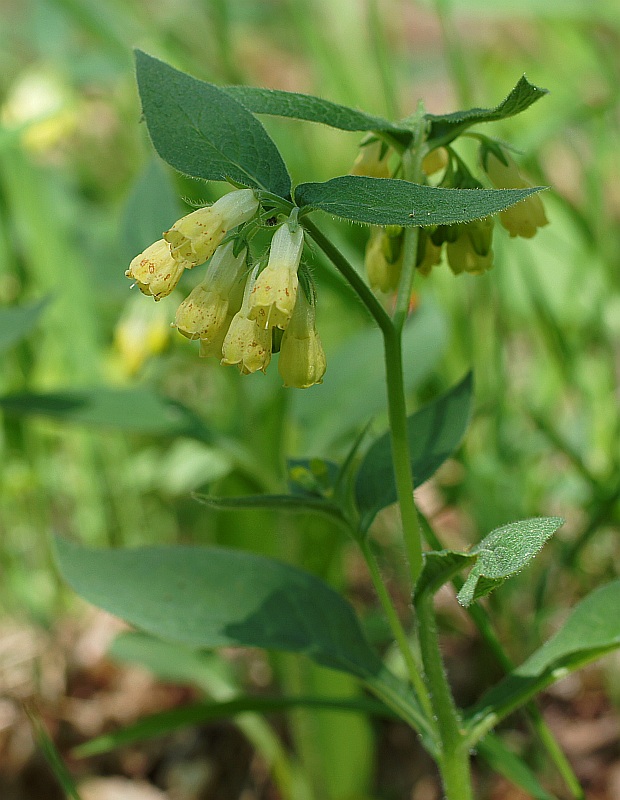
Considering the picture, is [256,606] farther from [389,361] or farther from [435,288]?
[435,288]

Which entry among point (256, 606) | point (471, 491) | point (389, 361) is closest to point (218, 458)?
point (471, 491)

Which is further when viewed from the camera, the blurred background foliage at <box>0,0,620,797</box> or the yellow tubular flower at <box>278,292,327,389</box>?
the blurred background foliage at <box>0,0,620,797</box>

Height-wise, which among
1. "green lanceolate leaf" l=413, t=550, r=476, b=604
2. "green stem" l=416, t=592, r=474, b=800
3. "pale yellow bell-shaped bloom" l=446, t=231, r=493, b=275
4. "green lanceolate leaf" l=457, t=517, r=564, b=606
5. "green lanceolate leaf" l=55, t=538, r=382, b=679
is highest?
"pale yellow bell-shaped bloom" l=446, t=231, r=493, b=275

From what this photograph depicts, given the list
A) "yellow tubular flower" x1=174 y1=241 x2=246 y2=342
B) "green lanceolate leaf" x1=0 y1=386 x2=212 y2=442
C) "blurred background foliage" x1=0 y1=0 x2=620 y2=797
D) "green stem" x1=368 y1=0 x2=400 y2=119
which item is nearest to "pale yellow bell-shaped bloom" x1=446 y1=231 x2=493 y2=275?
"yellow tubular flower" x1=174 y1=241 x2=246 y2=342

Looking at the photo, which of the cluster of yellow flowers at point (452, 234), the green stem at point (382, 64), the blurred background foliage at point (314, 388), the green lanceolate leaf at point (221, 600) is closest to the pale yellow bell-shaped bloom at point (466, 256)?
the cluster of yellow flowers at point (452, 234)

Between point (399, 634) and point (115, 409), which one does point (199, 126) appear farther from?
point (115, 409)

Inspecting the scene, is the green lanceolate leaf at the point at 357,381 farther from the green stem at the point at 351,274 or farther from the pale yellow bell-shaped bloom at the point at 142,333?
the green stem at the point at 351,274

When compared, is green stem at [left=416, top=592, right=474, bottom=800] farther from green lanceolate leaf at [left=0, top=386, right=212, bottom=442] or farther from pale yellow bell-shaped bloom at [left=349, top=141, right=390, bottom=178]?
green lanceolate leaf at [left=0, top=386, right=212, bottom=442]
